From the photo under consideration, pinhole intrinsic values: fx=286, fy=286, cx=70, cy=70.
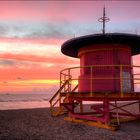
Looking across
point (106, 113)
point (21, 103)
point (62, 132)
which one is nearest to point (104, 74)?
point (106, 113)

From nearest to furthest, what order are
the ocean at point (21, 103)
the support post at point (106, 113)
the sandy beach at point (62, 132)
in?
1. the sandy beach at point (62, 132)
2. the support post at point (106, 113)
3. the ocean at point (21, 103)

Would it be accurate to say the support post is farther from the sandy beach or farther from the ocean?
the ocean

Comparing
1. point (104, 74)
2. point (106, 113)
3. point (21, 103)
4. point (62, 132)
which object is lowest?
point (62, 132)

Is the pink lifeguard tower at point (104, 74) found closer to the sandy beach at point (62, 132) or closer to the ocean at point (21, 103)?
the sandy beach at point (62, 132)

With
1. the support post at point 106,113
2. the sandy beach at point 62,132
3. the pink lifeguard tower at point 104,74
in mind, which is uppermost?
the pink lifeguard tower at point 104,74

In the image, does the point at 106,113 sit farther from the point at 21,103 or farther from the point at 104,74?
the point at 21,103

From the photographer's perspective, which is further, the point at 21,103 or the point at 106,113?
the point at 21,103

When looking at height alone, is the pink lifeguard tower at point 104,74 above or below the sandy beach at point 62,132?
above

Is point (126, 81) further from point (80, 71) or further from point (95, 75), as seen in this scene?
point (80, 71)

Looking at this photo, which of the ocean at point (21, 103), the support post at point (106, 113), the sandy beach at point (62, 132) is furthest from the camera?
the ocean at point (21, 103)

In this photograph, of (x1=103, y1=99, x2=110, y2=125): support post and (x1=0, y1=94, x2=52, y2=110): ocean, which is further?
(x1=0, y1=94, x2=52, y2=110): ocean

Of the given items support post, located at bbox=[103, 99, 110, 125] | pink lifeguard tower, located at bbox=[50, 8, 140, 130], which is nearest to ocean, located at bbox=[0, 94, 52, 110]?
pink lifeguard tower, located at bbox=[50, 8, 140, 130]

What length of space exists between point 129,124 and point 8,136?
6.55 metres

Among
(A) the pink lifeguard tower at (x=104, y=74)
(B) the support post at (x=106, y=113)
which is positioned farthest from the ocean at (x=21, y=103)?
(B) the support post at (x=106, y=113)
